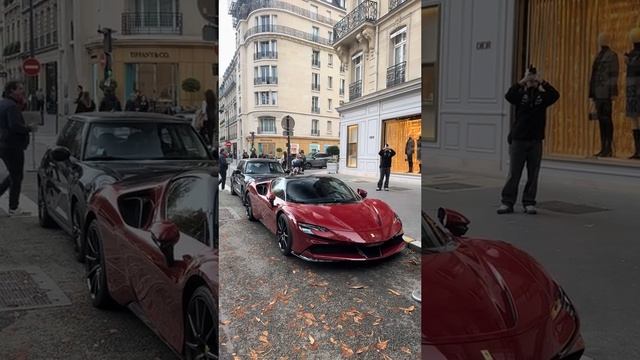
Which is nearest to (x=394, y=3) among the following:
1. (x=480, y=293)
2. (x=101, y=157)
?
(x=480, y=293)

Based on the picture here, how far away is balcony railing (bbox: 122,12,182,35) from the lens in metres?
1.18

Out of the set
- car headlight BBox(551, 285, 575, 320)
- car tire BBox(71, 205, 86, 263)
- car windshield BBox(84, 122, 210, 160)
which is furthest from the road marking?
car headlight BBox(551, 285, 575, 320)

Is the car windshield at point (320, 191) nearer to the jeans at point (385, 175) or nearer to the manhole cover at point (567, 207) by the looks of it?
the jeans at point (385, 175)

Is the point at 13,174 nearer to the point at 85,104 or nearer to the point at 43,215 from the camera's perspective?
the point at 43,215

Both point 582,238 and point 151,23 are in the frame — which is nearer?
point 582,238

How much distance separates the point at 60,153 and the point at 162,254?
0.46 m

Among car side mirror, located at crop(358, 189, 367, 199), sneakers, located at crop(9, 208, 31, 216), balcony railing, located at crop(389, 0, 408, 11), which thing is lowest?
sneakers, located at crop(9, 208, 31, 216)

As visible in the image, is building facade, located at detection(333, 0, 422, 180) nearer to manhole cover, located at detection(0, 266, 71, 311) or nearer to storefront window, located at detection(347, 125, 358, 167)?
storefront window, located at detection(347, 125, 358, 167)

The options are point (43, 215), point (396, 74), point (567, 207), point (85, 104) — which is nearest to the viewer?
point (396, 74)

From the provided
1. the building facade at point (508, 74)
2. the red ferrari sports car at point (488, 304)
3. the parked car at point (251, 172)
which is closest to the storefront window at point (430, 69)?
the building facade at point (508, 74)

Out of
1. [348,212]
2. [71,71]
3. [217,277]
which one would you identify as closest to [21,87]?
[71,71]

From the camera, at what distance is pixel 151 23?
1226 millimetres

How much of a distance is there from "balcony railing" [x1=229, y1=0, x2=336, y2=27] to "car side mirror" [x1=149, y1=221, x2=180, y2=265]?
0.52 m

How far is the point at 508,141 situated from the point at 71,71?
118 centimetres
